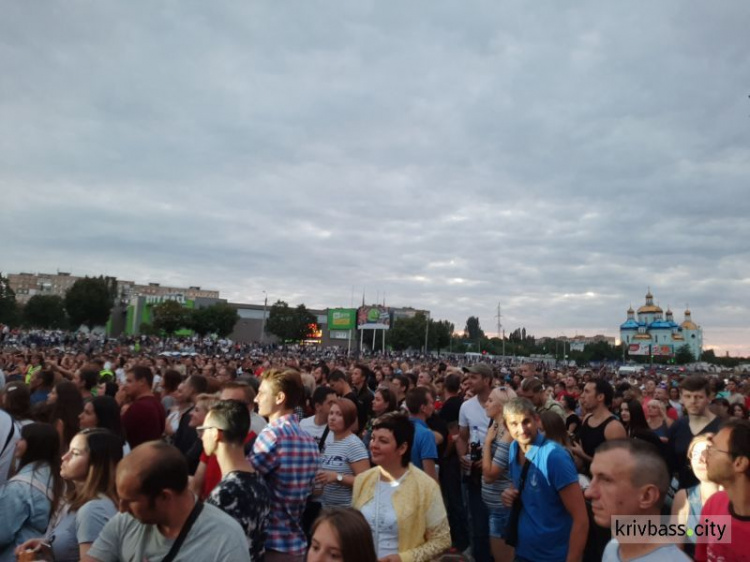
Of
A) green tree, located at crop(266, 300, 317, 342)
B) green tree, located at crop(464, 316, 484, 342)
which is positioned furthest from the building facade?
green tree, located at crop(266, 300, 317, 342)

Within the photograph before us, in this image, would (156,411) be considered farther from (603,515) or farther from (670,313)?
(670,313)

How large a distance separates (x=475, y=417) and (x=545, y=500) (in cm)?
280

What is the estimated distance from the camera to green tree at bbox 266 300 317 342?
81375mm

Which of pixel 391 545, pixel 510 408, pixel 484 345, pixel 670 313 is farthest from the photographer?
pixel 670 313

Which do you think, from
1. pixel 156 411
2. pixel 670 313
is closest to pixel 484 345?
pixel 670 313

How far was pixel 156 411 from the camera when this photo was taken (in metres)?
5.36

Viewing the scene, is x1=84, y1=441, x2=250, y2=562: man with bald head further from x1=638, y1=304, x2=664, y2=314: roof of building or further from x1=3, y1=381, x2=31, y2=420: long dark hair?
x1=638, y1=304, x2=664, y2=314: roof of building

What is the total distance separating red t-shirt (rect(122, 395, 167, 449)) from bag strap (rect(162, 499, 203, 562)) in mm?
3102

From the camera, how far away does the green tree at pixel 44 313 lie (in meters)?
76.6

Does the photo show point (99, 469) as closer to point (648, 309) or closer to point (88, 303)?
point (88, 303)

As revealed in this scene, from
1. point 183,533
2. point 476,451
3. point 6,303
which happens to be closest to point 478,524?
point 476,451

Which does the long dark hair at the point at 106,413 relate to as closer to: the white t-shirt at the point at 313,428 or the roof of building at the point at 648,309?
the white t-shirt at the point at 313,428

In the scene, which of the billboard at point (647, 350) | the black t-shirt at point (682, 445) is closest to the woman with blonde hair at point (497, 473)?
the black t-shirt at point (682, 445)

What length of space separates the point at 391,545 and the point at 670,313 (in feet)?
507
